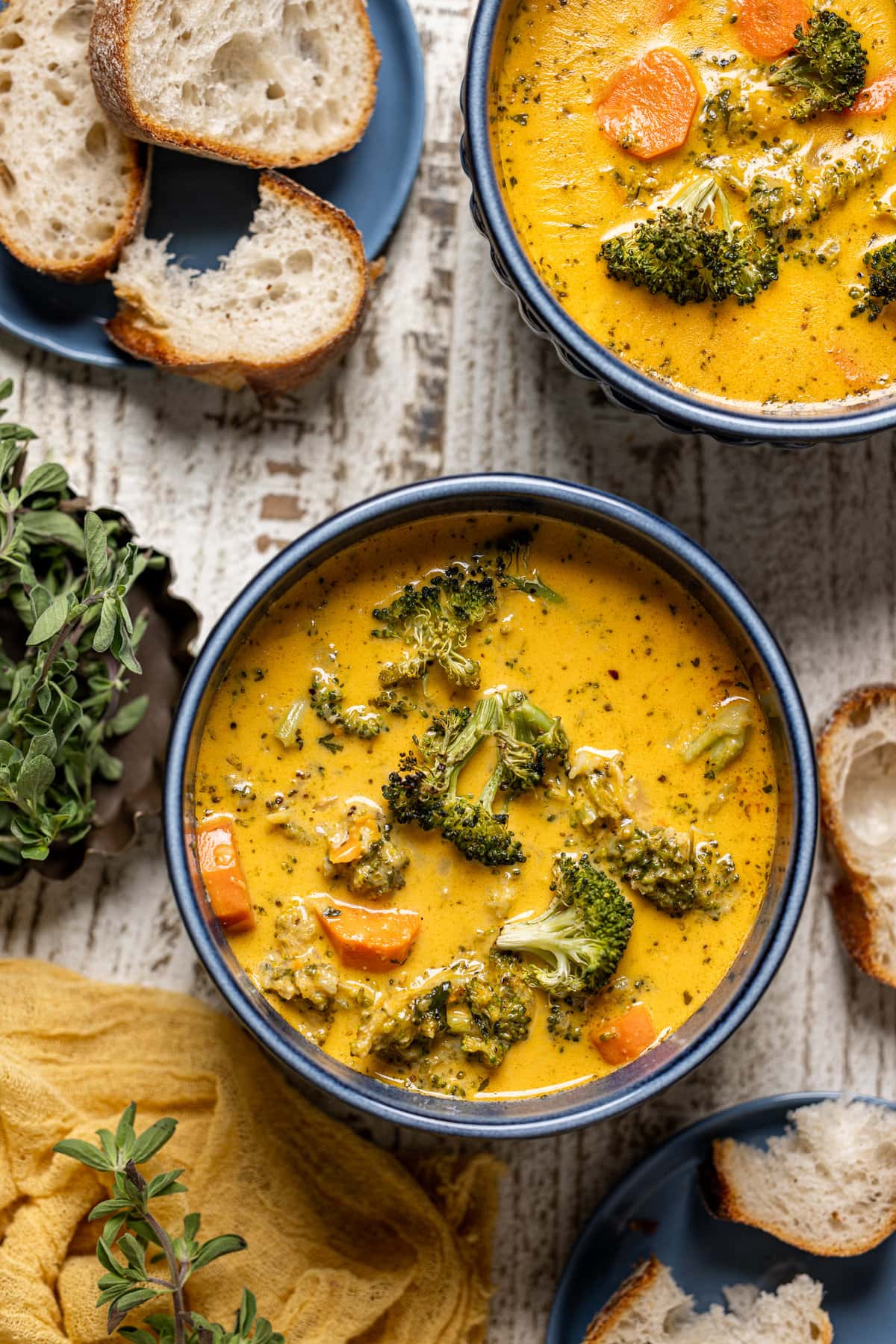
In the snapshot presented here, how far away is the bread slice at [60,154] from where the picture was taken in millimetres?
2811

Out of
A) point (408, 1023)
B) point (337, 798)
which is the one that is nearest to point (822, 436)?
point (337, 798)

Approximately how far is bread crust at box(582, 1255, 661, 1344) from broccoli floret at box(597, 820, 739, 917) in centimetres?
87

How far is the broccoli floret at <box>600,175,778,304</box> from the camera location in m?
2.44

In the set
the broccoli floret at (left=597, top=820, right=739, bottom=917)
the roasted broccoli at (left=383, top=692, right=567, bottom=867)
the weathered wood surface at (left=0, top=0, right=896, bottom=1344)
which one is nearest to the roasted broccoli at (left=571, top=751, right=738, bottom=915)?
the broccoli floret at (left=597, top=820, right=739, bottom=917)

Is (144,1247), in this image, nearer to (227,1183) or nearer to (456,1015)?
(227,1183)

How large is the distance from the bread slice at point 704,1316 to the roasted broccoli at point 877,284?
81.4 inches

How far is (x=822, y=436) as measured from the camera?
8.05 feet

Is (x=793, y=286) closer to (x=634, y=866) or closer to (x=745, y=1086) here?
(x=634, y=866)

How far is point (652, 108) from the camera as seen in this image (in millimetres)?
2486

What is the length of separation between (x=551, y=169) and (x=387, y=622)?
95cm

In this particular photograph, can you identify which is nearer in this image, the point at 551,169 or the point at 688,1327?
the point at 551,169

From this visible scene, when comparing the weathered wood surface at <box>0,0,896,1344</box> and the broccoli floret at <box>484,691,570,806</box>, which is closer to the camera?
the broccoli floret at <box>484,691,570,806</box>

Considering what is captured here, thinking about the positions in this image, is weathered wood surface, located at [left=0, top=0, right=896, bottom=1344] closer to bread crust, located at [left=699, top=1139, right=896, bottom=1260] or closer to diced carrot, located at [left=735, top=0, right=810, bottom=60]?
bread crust, located at [left=699, top=1139, right=896, bottom=1260]

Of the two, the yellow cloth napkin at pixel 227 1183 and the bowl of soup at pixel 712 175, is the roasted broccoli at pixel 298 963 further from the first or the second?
the bowl of soup at pixel 712 175
